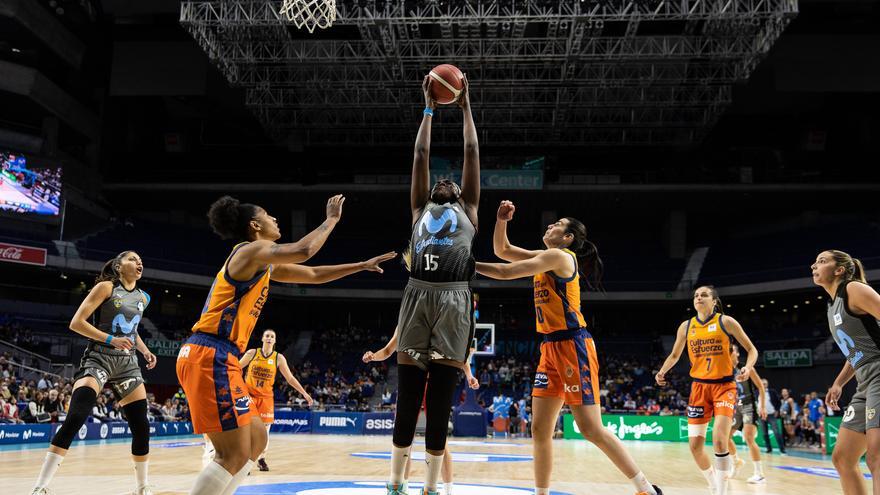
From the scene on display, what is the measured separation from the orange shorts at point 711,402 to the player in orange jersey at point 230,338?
5.27 m

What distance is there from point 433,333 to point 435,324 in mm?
57

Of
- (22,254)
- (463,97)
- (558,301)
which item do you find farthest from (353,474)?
(22,254)

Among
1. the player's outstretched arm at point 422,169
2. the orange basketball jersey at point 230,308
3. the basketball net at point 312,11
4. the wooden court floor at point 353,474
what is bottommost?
the wooden court floor at point 353,474

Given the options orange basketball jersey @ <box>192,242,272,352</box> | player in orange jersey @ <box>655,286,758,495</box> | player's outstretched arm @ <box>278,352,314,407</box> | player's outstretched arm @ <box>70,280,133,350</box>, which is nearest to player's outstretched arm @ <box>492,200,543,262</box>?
orange basketball jersey @ <box>192,242,272,352</box>

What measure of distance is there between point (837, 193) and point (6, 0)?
3828cm

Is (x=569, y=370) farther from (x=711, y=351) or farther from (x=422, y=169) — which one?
(x=711, y=351)

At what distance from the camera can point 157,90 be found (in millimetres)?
32938

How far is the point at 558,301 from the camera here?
5969 mm

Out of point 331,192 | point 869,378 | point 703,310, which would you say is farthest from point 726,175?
point 869,378

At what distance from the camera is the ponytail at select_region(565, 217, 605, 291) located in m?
6.13

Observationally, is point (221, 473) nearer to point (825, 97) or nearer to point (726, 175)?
point (726, 175)

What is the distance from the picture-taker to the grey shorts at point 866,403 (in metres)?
5.12

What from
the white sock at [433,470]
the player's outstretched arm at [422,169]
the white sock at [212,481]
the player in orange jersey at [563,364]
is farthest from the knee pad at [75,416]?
the player in orange jersey at [563,364]

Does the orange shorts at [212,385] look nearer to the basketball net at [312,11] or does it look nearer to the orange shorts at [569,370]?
the orange shorts at [569,370]
